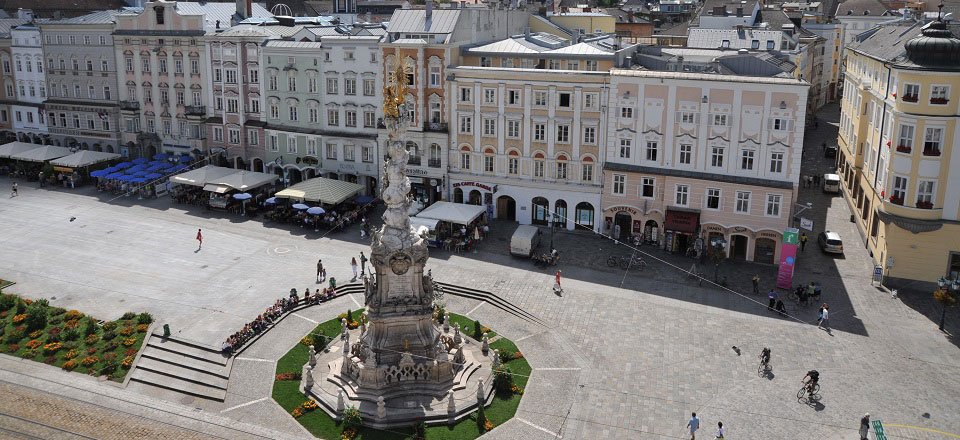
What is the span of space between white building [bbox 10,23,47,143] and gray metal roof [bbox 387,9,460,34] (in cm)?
4866

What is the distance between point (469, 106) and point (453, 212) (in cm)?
1025

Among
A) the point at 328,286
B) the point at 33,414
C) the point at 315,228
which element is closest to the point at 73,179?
the point at 315,228

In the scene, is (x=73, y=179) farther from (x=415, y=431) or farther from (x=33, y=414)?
(x=415, y=431)

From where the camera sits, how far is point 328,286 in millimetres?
56156

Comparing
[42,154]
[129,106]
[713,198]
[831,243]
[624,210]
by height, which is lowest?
[831,243]

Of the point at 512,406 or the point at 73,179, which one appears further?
the point at 73,179

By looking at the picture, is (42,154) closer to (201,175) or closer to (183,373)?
(201,175)

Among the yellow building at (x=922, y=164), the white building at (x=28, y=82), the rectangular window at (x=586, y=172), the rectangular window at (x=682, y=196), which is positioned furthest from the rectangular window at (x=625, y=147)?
the white building at (x=28, y=82)

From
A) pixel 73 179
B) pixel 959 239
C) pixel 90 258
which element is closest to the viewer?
pixel 959 239

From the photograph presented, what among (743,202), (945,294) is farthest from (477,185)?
(945,294)

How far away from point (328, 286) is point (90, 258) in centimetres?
1999

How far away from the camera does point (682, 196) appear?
63312 mm

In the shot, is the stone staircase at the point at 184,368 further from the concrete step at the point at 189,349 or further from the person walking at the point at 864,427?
the person walking at the point at 864,427

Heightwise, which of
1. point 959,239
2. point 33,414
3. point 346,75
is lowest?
point 33,414
